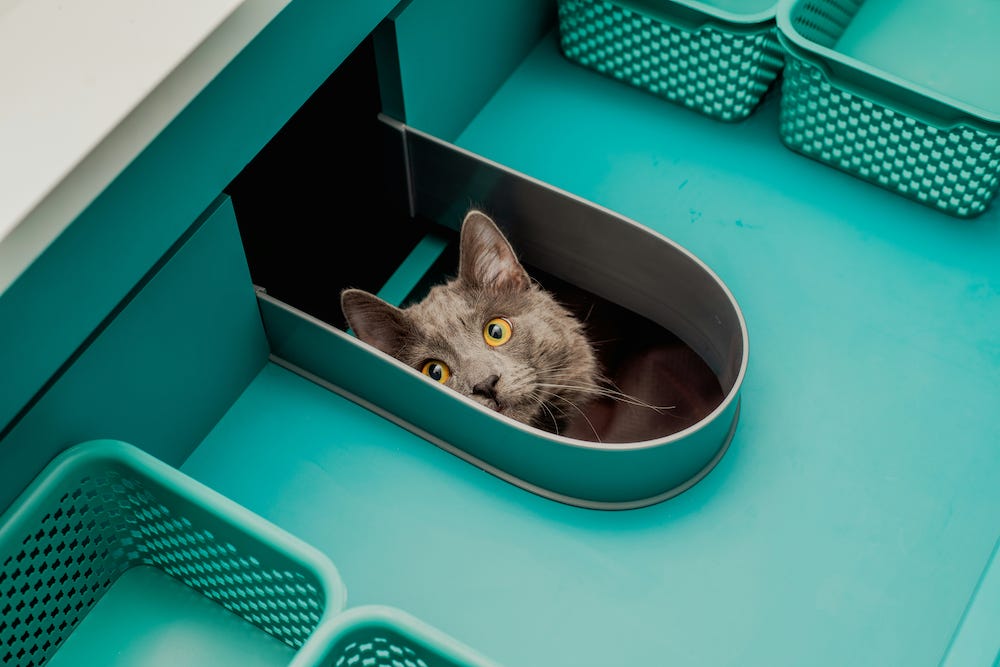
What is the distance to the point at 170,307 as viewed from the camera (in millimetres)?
1159

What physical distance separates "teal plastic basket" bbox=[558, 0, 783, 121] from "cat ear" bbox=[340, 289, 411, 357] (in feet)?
1.97

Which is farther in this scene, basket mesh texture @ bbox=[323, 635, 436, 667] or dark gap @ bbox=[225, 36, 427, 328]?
dark gap @ bbox=[225, 36, 427, 328]

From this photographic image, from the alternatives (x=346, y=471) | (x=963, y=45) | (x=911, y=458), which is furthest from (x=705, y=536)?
(x=963, y=45)

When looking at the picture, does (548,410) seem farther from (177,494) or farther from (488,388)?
(177,494)

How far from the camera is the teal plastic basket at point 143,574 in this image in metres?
1.05

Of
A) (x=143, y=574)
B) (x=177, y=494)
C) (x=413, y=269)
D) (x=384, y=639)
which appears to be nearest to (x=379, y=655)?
(x=384, y=639)

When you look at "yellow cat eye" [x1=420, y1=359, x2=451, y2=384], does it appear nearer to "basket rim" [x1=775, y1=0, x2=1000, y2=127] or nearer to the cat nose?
the cat nose

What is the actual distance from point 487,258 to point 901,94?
0.60 m

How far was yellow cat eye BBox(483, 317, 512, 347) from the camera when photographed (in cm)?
140

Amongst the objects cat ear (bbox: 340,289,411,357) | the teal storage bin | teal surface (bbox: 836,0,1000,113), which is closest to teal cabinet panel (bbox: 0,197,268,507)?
cat ear (bbox: 340,289,411,357)

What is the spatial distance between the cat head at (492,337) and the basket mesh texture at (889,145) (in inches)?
18.7

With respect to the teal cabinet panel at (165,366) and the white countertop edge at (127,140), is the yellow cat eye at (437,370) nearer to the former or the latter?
the teal cabinet panel at (165,366)

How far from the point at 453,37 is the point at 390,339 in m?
0.46

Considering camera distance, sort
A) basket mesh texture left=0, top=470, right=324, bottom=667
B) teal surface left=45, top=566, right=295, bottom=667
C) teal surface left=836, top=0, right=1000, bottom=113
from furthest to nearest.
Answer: teal surface left=836, top=0, right=1000, bottom=113 → teal surface left=45, top=566, right=295, bottom=667 → basket mesh texture left=0, top=470, right=324, bottom=667
